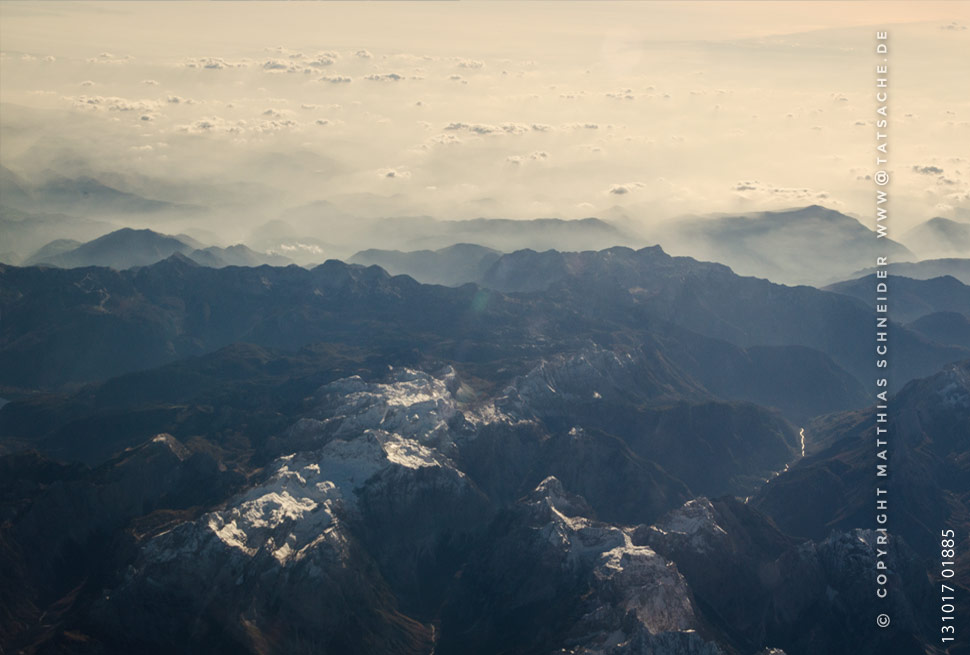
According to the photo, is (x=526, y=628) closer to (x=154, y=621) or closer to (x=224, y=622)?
(x=224, y=622)

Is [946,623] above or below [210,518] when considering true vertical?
below

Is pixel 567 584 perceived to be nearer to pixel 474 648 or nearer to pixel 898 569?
pixel 474 648

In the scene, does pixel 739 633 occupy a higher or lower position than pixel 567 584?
lower

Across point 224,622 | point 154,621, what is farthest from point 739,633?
point 154,621

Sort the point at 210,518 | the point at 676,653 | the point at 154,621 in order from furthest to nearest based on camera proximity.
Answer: the point at 210,518 → the point at 154,621 → the point at 676,653

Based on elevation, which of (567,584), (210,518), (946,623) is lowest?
(946,623)

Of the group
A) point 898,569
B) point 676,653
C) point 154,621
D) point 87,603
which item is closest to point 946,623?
point 898,569

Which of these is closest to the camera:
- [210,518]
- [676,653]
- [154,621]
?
[676,653]

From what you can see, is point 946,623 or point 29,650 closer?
point 29,650

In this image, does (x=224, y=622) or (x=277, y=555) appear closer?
(x=224, y=622)
